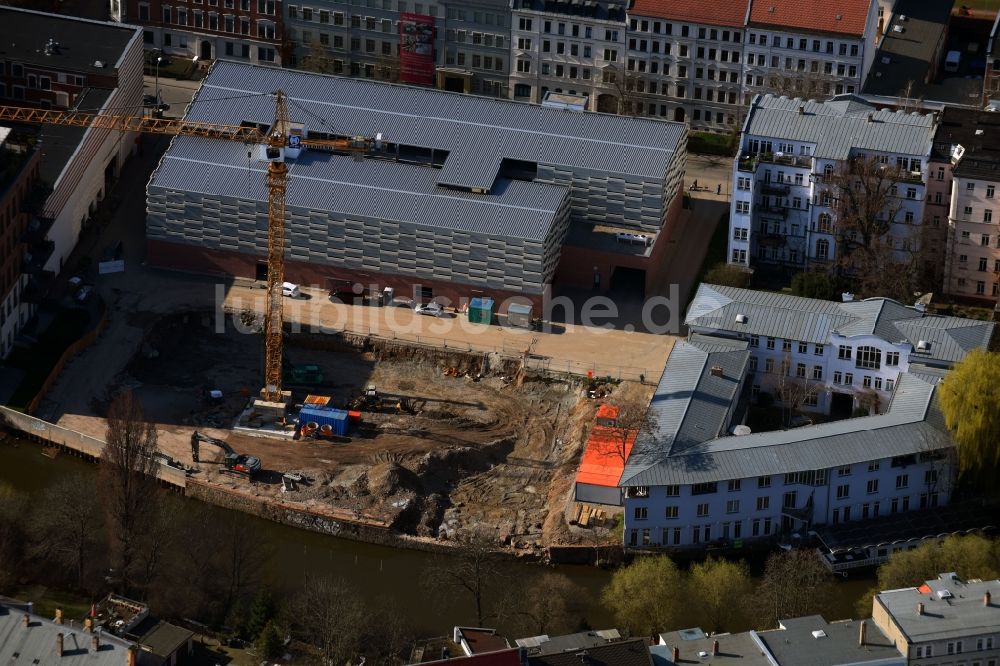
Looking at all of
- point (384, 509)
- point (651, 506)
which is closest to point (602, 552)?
point (651, 506)

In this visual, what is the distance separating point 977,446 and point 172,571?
2415 inches

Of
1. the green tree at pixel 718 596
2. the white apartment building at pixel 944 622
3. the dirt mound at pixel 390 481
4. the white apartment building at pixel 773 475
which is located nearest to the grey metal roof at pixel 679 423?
the white apartment building at pixel 773 475

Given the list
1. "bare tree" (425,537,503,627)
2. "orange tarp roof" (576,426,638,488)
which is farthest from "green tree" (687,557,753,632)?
"bare tree" (425,537,503,627)

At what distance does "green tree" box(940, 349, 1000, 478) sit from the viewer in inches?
7584

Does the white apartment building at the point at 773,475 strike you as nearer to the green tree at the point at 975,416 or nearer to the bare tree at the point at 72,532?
the green tree at the point at 975,416

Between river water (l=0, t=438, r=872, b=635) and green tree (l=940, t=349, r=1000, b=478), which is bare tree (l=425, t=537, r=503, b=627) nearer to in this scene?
river water (l=0, t=438, r=872, b=635)

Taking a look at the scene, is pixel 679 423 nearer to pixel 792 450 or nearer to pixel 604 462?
pixel 604 462

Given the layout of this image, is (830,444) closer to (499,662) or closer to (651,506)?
(651,506)

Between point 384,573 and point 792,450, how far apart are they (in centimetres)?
3229

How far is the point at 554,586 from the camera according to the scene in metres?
183

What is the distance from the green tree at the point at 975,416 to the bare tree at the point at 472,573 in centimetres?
3652

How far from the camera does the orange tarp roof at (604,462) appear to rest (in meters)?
196

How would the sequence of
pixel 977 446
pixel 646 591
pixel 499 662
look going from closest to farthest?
1. pixel 499 662
2. pixel 646 591
3. pixel 977 446

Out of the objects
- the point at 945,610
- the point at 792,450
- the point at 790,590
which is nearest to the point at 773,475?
the point at 792,450
